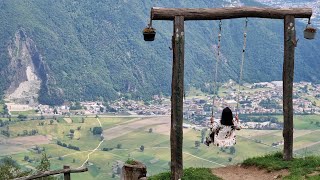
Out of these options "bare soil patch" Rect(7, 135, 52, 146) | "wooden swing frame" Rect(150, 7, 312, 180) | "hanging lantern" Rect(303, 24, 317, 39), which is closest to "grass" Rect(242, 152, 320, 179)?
"wooden swing frame" Rect(150, 7, 312, 180)

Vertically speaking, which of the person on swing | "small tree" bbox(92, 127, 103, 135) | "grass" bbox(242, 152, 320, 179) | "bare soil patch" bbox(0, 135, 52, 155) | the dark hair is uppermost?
the dark hair

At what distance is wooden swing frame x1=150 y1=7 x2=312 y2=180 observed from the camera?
44.3ft

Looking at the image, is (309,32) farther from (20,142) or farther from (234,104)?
(234,104)

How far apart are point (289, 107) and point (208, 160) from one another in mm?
80033

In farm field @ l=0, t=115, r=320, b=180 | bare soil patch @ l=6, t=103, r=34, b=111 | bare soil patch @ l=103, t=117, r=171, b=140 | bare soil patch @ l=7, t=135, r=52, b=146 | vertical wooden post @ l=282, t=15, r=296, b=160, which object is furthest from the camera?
bare soil patch @ l=6, t=103, r=34, b=111

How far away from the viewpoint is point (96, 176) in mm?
87750

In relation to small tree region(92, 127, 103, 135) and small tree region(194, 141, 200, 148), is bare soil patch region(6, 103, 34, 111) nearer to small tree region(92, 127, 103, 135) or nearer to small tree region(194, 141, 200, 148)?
small tree region(92, 127, 103, 135)

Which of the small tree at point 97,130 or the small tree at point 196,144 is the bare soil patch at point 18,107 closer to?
the small tree at point 97,130

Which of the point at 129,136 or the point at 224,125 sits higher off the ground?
the point at 224,125

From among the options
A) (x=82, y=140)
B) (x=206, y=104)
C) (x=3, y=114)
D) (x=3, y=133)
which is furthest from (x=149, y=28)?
(x=3, y=114)

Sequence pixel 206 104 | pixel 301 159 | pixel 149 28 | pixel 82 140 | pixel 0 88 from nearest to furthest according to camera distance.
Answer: pixel 149 28 < pixel 301 159 < pixel 82 140 < pixel 206 104 < pixel 0 88

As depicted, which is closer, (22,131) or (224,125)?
(224,125)

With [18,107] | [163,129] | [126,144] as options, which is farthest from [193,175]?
[18,107]

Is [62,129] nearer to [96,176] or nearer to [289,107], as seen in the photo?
[96,176]
